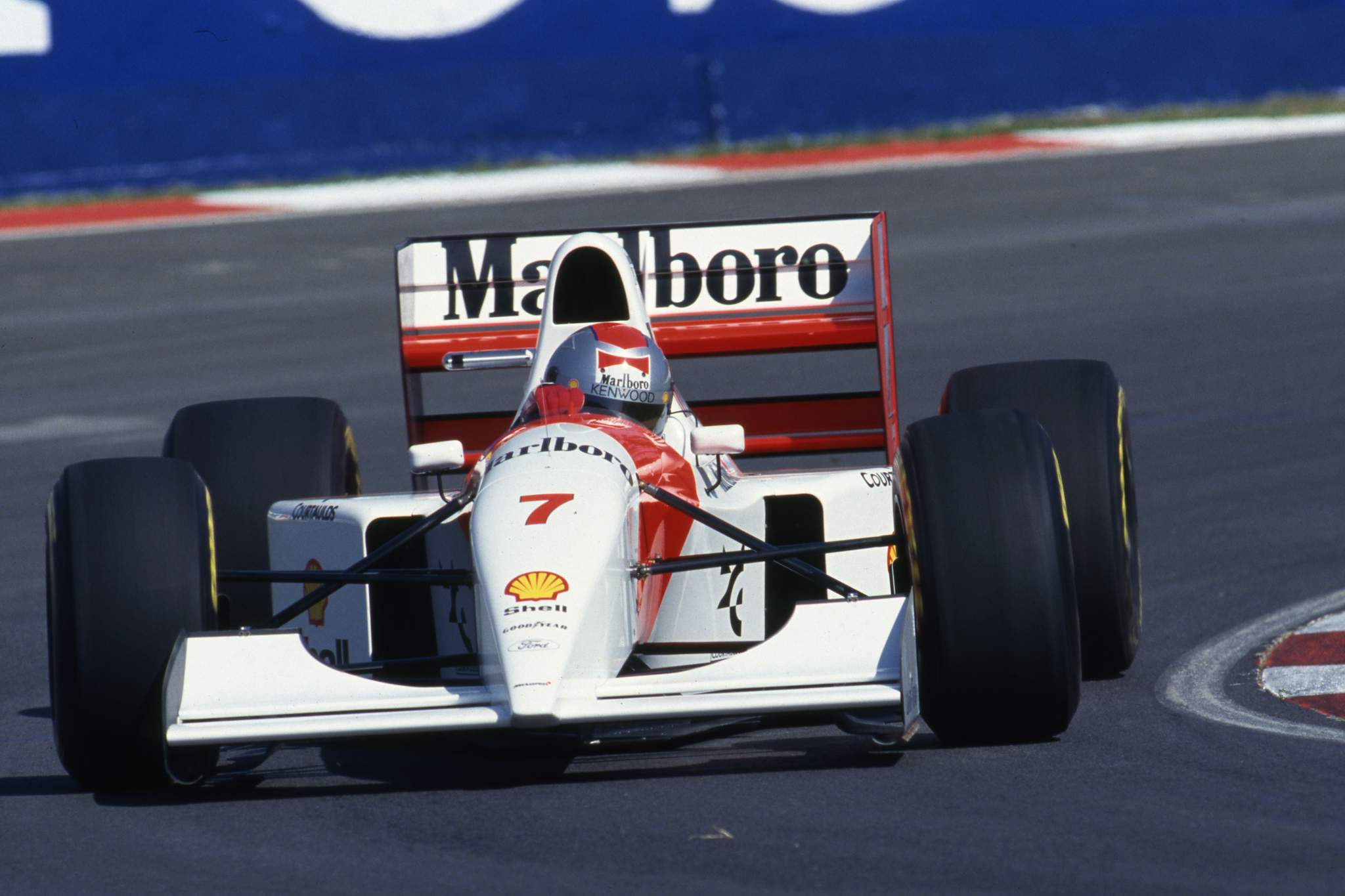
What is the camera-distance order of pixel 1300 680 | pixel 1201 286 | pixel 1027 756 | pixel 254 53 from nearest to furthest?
pixel 1027 756, pixel 1300 680, pixel 1201 286, pixel 254 53

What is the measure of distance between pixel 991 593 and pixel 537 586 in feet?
3.50

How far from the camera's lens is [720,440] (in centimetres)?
608

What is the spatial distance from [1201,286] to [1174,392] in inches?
128

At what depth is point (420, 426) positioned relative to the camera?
7867 millimetres

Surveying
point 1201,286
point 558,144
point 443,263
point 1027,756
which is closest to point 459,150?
point 558,144

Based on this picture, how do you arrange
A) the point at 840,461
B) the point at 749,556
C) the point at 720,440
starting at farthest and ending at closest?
the point at 840,461
the point at 720,440
the point at 749,556

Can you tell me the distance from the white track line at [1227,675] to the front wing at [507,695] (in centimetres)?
104

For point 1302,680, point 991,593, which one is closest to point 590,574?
point 991,593

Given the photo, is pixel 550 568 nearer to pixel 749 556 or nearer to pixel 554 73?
pixel 749 556

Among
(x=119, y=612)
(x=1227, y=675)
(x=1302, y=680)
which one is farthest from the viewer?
(x=1227, y=675)

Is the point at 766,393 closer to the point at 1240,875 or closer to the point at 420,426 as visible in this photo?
the point at 420,426

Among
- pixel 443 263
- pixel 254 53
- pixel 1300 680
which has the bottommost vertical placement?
pixel 1300 680

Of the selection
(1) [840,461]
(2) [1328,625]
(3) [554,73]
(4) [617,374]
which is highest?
(3) [554,73]

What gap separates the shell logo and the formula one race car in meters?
0.01
